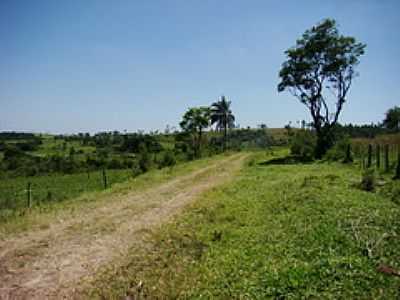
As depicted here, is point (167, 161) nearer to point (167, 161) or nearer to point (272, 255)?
point (167, 161)

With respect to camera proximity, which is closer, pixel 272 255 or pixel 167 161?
pixel 272 255

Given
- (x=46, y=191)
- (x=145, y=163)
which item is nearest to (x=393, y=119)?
(x=145, y=163)

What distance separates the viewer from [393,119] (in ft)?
193

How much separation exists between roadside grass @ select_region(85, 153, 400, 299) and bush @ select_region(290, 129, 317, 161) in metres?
22.0

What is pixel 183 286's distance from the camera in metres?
4.89

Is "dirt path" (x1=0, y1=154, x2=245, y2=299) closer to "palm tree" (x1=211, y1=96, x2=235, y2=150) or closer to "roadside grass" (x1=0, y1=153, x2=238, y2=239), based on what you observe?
"roadside grass" (x1=0, y1=153, x2=238, y2=239)

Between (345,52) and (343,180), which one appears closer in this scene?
(343,180)

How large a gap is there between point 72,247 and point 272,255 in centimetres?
442

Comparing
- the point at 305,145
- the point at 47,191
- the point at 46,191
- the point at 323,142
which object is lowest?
the point at 46,191

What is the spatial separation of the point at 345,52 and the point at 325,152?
9.31m

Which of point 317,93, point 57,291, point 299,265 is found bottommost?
point 57,291

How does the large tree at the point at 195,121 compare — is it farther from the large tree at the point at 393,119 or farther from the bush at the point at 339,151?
the large tree at the point at 393,119

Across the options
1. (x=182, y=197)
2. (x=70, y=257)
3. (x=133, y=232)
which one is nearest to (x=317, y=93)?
(x=182, y=197)

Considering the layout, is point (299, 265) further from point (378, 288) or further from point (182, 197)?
point (182, 197)
